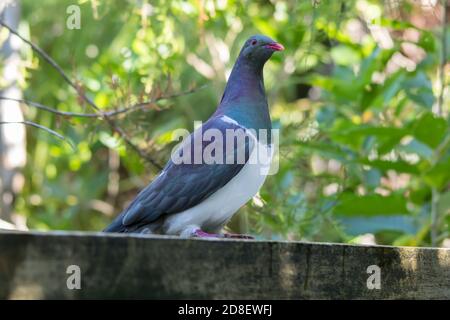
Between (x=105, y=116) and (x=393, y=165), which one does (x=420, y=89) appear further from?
(x=105, y=116)

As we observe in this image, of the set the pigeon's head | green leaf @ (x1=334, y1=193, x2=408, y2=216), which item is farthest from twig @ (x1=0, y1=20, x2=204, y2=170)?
green leaf @ (x1=334, y1=193, x2=408, y2=216)

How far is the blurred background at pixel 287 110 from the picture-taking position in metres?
4.38

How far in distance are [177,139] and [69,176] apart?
4.11 meters

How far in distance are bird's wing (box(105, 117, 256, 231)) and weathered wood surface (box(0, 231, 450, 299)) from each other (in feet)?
3.76

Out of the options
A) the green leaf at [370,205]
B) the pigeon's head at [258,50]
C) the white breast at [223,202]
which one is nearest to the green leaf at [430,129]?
the green leaf at [370,205]

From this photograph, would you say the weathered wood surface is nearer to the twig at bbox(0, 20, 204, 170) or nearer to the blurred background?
the blurred background

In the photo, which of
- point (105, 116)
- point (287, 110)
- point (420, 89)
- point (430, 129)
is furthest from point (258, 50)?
point (287, 110)

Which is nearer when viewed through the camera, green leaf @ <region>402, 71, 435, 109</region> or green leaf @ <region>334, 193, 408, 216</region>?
green leaf @ <region>334, 193, 408, 216</region>

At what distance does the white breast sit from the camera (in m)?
3.23

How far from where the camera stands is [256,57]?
3.62m

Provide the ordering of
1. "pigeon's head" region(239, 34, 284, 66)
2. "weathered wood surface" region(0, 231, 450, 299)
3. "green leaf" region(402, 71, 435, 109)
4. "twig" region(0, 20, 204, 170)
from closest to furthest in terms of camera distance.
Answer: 1. "weathered wood surface" region(0, 231, 450, 299)
2. "pigeon's head" region(239, 34, 284, 66)
3. "twig" region(0, 20, 204, 170)
4. "green leaf" region(402, 71, 435, 109)

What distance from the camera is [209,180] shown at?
325 centimetres

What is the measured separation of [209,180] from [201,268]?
140 cm
